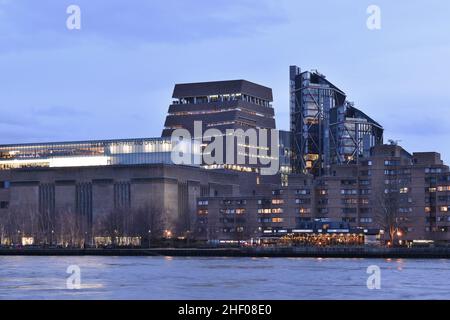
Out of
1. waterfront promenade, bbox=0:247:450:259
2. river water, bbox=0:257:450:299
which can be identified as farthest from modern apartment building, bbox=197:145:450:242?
river water, bbox=0:257:450:299

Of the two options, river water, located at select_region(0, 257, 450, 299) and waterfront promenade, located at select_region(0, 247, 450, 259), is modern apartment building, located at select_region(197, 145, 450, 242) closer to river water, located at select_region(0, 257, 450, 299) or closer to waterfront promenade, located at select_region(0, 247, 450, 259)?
waterfront promenade, located at select_region(0, 247, 450, 259)

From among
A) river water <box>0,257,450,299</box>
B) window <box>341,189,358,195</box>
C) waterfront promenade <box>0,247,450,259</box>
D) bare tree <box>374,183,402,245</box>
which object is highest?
window <box>341,189,358,195</box>

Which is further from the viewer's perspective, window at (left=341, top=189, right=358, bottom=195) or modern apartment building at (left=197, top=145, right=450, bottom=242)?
window at (left=341, top=189, right=358, bottom=195)

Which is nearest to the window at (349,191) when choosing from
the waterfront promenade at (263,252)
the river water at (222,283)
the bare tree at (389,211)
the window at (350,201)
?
the window at (350,201)

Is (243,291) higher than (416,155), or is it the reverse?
(416,155)

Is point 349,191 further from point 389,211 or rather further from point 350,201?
point 389,211

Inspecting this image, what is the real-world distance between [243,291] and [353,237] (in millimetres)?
110343

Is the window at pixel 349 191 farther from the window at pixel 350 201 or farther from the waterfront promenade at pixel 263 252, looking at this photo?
the waterfront promenade at pixel 263 252

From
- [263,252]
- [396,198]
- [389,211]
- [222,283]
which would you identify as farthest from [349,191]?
[222,283]
